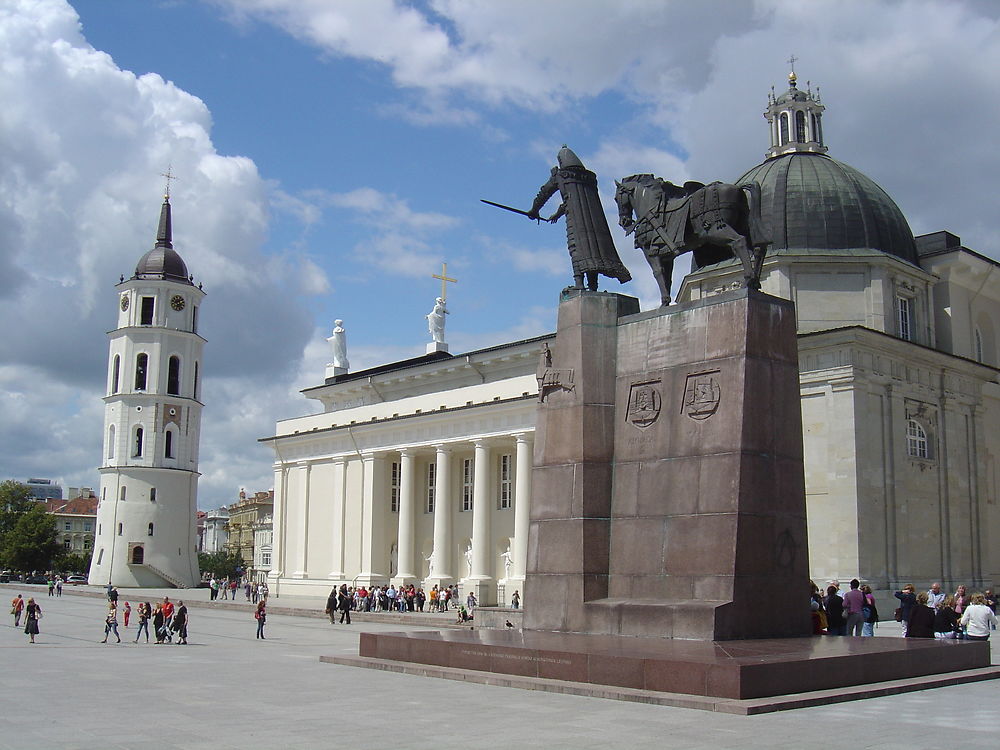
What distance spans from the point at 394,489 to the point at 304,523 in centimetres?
718

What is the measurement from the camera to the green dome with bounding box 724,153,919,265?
47.7 meters

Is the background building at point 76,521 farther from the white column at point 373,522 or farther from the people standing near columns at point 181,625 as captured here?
the people standing near columns at point 181,625

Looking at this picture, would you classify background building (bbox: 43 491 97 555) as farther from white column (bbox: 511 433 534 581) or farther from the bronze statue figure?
the bronze statue figure

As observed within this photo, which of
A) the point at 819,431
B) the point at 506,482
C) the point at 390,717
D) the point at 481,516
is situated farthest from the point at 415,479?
the point at 390,717

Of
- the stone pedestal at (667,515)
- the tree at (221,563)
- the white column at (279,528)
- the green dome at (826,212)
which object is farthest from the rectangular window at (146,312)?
the stone pedestal at (667,515)

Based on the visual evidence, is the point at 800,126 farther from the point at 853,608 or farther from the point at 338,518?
the point at 853,608

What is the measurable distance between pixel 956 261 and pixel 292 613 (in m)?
34.7

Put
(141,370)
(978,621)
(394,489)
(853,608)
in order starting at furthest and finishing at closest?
(141,370), (394,489), (853,608), (978,621)

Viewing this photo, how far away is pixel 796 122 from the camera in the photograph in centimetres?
5509

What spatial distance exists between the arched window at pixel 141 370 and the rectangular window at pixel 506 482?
42.0 m

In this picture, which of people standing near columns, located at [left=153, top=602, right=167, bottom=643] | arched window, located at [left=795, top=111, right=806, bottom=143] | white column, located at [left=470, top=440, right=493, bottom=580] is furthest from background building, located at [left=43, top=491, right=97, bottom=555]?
people standing near columns, located at [left=153, top=602, right=167, bottom=643]

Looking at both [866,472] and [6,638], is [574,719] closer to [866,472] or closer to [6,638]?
[6,638]

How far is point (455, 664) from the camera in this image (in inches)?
624

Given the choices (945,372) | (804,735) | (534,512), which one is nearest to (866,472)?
(945,372)
